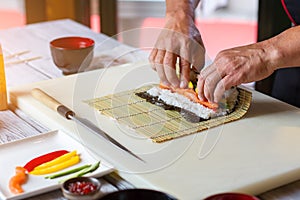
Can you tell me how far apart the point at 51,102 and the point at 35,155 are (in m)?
0.23

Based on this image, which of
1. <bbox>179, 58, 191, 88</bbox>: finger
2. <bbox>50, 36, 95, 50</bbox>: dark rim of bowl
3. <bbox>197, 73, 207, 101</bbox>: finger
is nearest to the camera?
<bbox>197, 73, 207, 101</bbox>: finger

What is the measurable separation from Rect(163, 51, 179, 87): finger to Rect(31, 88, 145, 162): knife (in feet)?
0.82

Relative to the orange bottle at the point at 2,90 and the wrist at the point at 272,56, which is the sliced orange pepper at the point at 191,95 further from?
the orange bottle at the point at 2,90

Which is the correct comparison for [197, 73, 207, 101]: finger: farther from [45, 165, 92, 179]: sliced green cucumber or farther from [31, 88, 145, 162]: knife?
[45, 165, 92, 179]: sliced green cucumber

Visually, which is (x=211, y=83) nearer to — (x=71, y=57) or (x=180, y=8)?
(x=180, y=8)

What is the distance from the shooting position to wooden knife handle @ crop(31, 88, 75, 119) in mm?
1404

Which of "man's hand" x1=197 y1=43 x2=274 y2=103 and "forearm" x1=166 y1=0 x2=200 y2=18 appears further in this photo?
"forearm" x1=166 y1=0 x2=200 y2=18

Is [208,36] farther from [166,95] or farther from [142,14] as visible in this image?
[166,95]

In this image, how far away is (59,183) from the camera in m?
1.12

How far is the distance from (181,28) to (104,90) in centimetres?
28

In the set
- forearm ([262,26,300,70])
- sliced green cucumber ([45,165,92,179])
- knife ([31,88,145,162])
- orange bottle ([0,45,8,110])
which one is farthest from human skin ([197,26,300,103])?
orange bottle ([0,45,8,110])

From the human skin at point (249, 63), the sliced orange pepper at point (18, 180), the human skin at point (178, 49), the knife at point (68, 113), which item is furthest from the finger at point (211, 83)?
the sliced orange pepper at point (18, 180)

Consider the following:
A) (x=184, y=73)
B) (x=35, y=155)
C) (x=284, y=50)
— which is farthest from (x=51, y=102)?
(x=284, y=50)

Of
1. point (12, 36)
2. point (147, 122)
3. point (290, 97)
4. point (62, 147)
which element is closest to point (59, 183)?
point (62, 147)
